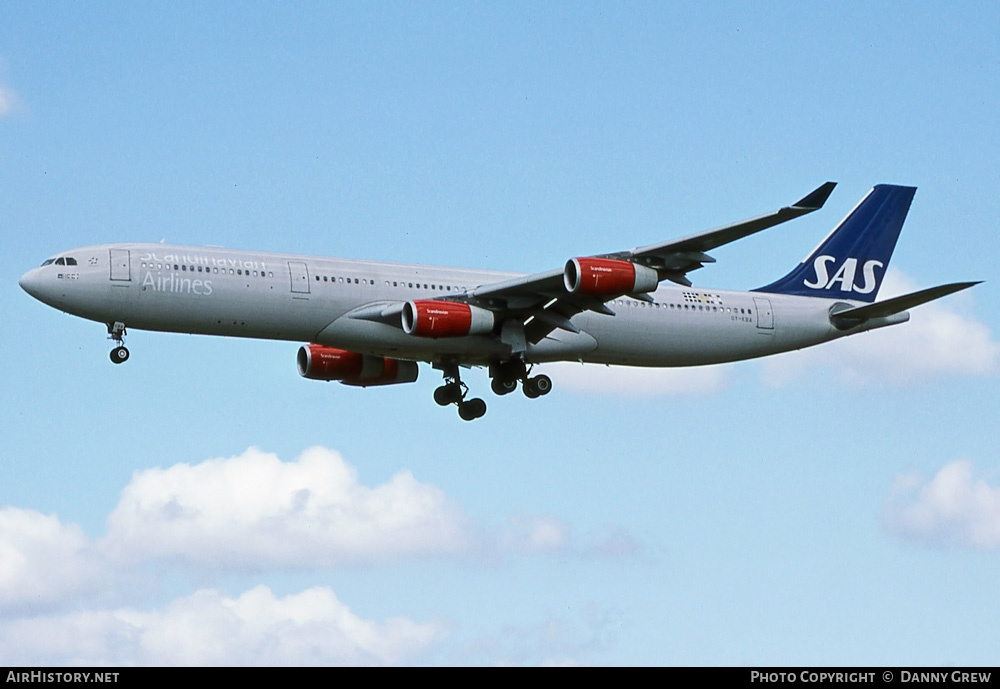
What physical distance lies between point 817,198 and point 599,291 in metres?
7.47

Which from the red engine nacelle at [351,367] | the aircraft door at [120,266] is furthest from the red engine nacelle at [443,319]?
the aircraft door at [120,266]

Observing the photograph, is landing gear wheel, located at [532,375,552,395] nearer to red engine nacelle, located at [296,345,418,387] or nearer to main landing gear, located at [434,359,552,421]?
main landing gear, located at [434,359,552,421]

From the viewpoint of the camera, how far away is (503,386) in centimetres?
5044

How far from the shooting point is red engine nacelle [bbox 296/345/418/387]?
51.7m

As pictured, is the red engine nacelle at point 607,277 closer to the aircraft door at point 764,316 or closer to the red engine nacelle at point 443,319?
the red engine nacelle at point 443,319

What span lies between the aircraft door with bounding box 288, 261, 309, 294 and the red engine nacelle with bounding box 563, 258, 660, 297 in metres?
7.97

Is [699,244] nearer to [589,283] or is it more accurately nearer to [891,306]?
[589,283]
